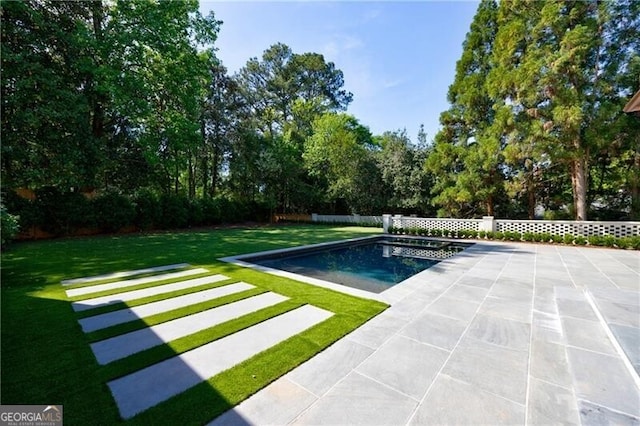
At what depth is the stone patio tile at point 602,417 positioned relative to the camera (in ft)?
Result: 5.65

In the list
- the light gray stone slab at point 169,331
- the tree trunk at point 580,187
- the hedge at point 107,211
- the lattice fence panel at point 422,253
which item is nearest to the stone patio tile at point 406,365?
the light gray stone slab at point 169,331

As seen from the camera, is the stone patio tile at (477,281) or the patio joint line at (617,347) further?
the stone patio tile at (477,281)

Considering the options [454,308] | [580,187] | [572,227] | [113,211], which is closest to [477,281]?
[454,308]

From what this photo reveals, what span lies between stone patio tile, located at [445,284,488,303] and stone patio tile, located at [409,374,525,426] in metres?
2.32

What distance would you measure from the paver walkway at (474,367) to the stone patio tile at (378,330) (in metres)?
0.01

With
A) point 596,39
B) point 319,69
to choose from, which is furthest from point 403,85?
point 319,69

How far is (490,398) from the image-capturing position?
196cm

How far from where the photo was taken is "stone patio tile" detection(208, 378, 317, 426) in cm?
170

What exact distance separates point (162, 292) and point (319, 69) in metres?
26.7

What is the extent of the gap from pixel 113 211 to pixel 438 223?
52.9ft

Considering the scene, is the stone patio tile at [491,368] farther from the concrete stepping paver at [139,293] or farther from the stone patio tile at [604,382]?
the concrete stepping paver at [139,293]

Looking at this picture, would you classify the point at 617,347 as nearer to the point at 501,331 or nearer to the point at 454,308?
the point at 501,331

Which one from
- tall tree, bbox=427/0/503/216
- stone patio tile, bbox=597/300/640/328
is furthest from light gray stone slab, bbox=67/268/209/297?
tall tree, bbox=427/0/503/216

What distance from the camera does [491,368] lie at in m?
2.33
